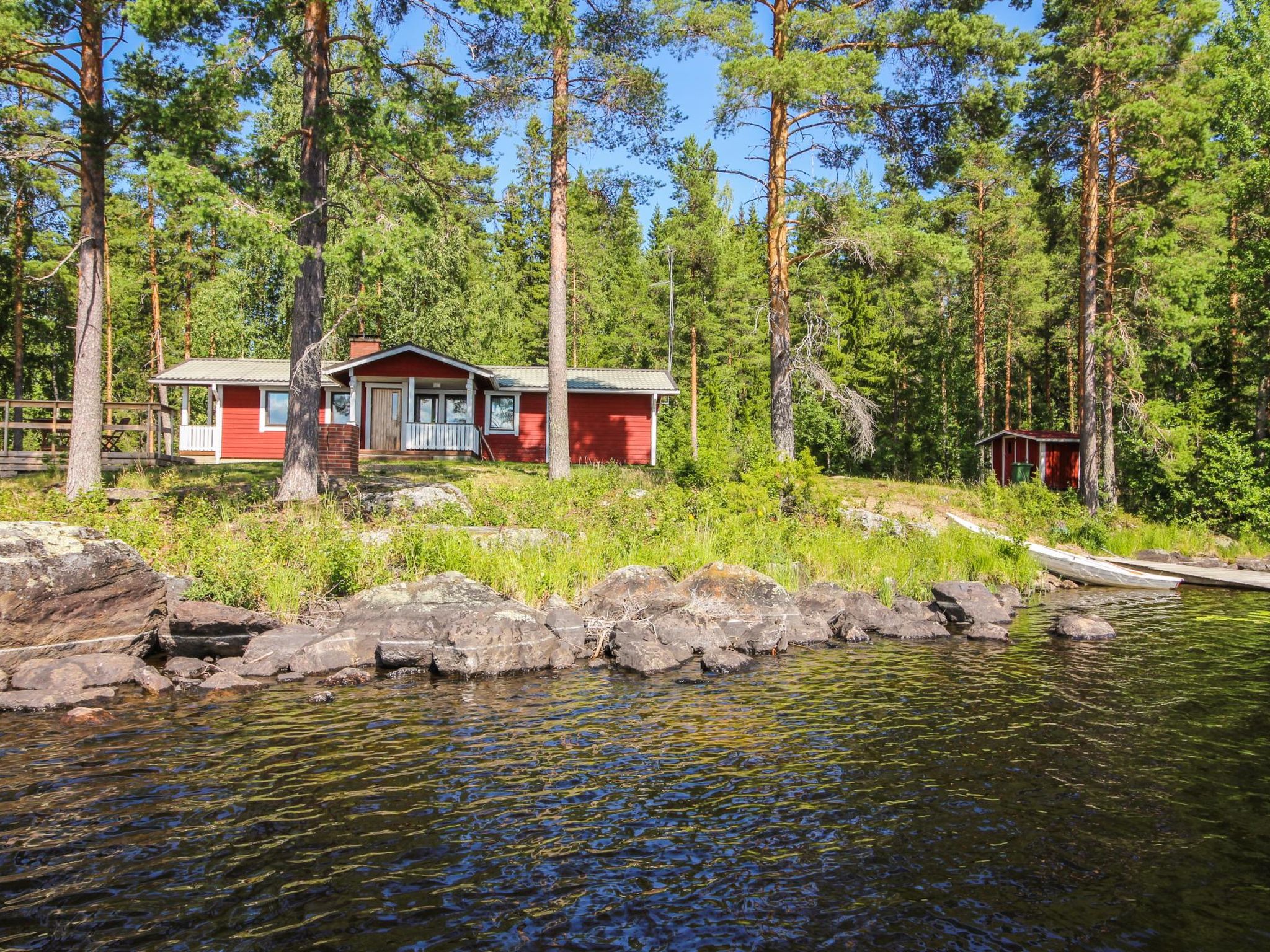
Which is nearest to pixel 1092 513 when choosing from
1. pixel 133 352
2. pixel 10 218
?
pixel 10 218

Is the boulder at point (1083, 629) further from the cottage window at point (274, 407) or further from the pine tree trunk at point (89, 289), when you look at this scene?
the cottage window at point (274, 407)

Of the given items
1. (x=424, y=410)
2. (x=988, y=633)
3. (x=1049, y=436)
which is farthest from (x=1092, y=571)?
(x=424, y=410)

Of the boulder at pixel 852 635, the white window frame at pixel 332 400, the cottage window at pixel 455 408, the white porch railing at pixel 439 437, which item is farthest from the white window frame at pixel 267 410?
the boulder at pixel 852 635

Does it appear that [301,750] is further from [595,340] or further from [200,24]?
[595,340]

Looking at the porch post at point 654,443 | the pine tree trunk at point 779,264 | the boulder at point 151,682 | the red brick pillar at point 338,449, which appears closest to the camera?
the boulder at point 151,682

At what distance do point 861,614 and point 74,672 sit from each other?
415 inches

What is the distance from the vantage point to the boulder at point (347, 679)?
932cm

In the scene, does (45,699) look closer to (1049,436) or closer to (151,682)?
(151,682)

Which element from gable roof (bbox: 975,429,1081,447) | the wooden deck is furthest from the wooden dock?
the wooden deck

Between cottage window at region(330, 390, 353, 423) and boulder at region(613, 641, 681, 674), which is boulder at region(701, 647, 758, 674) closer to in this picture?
boulder at region(613, 641, 681, 674)

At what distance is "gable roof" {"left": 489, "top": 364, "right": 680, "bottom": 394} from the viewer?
1206 inches

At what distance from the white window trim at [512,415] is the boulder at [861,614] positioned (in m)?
19.7

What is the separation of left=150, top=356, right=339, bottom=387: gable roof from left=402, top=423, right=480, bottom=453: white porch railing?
356cm

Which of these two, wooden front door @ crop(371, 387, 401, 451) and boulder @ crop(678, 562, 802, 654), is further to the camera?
wooden front door @ crop(371, 387, 401, 451)
